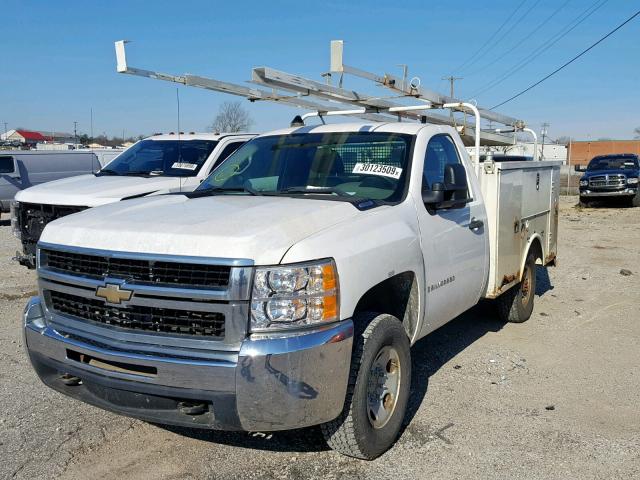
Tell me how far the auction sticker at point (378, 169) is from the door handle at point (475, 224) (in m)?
0.89

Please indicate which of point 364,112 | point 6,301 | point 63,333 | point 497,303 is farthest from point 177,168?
point 63,333

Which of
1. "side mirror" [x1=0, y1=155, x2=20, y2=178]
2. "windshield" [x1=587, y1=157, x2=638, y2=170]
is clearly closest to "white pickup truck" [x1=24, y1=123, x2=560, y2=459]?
"side mirror" [x1=0, y1=155, x2=20, y2=178]

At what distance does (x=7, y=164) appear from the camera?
55.8 ft

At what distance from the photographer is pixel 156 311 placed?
3184 millimetres

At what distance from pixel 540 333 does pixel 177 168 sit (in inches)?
203

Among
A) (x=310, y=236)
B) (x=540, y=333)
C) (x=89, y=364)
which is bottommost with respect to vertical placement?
(x=540, y=333)

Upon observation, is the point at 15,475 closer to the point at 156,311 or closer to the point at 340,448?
the point at 156,311

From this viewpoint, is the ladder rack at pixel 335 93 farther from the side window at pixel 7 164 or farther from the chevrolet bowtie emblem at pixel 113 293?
the side window at pixel 7 164

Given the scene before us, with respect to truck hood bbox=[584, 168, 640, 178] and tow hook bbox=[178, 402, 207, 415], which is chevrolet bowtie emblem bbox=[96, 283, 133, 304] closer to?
tow hook bbox=[178, 402, 207, 415]

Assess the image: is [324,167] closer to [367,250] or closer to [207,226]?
[367,250]

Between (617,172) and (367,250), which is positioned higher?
(617,172)

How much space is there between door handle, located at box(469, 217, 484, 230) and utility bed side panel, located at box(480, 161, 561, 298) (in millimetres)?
346

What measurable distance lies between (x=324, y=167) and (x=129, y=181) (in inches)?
166

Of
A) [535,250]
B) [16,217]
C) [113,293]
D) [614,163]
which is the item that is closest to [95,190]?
[16,217]
